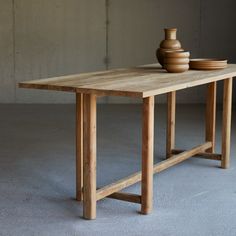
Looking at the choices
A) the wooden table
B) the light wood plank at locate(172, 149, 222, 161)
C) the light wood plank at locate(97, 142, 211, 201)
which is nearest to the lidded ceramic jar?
the wooden table

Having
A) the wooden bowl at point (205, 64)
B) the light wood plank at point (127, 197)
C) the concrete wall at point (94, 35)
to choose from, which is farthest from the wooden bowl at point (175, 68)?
the concrete wall at point (94, 35)

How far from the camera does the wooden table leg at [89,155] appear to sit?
135 inches

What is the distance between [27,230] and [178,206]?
107 cm

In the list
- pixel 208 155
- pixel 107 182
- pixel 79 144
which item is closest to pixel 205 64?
pixel 208 155

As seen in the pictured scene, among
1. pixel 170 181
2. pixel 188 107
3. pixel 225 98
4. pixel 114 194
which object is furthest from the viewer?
pixel 188 107

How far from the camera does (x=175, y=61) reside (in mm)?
4133

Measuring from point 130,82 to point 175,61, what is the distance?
25.9 inches

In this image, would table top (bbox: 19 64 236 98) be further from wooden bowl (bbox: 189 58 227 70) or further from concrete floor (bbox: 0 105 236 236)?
concrete floor (bbox: 0 105 236 236)

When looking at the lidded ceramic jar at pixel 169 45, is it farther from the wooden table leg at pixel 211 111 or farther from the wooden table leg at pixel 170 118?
the wooden table leg at pixel 211 111

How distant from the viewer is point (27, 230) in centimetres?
331

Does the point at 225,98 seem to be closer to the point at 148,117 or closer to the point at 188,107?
the point at 148,117

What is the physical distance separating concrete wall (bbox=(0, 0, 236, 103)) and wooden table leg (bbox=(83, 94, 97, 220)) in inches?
208

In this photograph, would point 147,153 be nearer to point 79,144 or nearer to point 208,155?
point 79,144

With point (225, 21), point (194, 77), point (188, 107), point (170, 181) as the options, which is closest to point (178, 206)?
point (170, 181)
